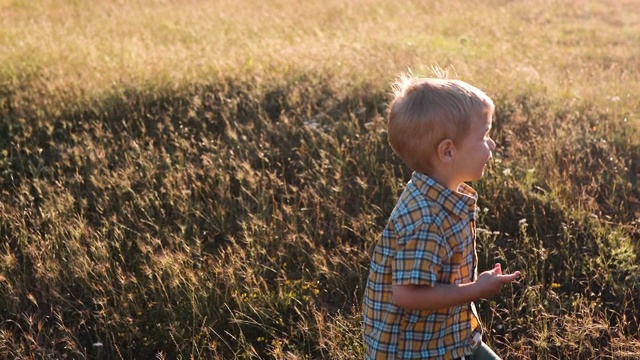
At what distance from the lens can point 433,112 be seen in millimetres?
2719

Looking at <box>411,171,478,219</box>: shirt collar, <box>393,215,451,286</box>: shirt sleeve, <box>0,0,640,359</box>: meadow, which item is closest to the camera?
<box>393,215,451,286</box>: shirt sleeve

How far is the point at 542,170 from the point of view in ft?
18.0

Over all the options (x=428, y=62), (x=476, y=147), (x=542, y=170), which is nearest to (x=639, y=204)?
(x=542, y=170)

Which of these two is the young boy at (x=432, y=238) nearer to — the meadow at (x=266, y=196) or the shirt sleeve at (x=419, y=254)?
the shirt sleeve at (x=419, y=254)

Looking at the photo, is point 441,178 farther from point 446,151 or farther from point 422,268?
point 422,268

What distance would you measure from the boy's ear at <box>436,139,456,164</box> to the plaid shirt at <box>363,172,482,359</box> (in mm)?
88

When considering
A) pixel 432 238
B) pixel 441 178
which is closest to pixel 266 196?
pixel 441 178

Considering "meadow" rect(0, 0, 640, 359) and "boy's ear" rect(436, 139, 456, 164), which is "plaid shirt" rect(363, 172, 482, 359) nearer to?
"boy's ear" rect(436, 139, 456, 164)

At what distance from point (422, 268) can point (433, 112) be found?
0.52m

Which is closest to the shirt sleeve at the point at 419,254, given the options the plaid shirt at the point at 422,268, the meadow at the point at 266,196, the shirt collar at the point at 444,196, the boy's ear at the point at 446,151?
the plaid shirt at the point at 422,268

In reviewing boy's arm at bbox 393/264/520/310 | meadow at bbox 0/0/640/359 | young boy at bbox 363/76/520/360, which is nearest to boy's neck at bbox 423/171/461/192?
young boy at bbox 363/76/520/360

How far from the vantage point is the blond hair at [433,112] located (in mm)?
2721

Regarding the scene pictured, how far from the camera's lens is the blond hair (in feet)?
8.93

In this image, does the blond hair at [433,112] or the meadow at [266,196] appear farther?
the meadow at [266,196]
